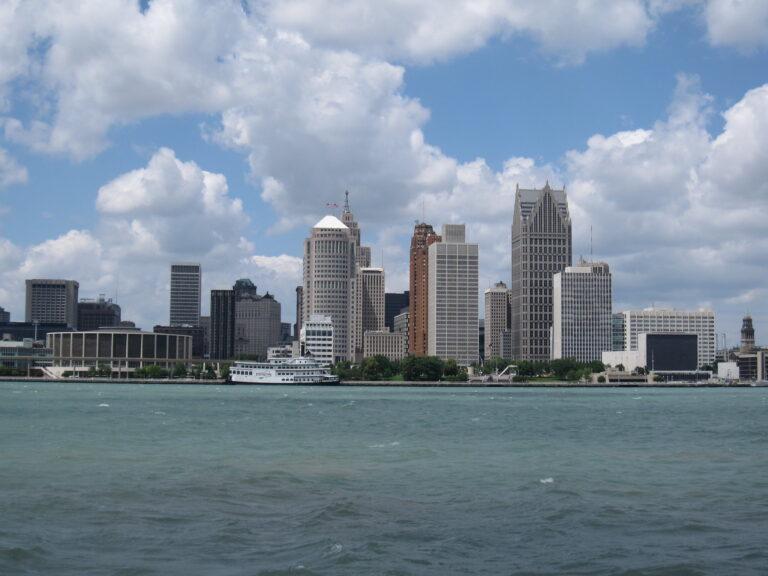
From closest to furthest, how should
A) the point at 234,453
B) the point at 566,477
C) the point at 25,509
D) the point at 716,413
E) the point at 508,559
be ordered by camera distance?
the point at 508,559, the point at 25,509, the point at 566,477, the point at 234,453, the point at 716,413

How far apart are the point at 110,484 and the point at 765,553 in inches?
1076

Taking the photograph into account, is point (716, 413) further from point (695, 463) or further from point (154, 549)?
point (154, 549)

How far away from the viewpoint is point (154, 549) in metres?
32.0

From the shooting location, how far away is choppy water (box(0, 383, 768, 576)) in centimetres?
3086

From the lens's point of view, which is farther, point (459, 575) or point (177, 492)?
point (177, 492)

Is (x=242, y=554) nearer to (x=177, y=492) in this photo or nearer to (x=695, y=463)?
(x=177, y=492)

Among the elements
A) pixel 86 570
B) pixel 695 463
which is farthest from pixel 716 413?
pixel 86 570

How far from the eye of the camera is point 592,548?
32.5 m

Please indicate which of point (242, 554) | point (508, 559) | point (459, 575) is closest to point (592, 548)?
point (508, 559)

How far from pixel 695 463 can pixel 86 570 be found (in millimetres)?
37402

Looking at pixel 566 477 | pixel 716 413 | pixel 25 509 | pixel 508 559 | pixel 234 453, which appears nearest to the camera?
pixel 508 559

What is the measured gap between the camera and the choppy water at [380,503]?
3086cm

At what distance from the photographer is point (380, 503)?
134ft

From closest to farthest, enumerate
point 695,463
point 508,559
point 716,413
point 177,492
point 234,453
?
point 508,559 → point 177,492 → point 695,463 → point 234,453 → point 716,413
